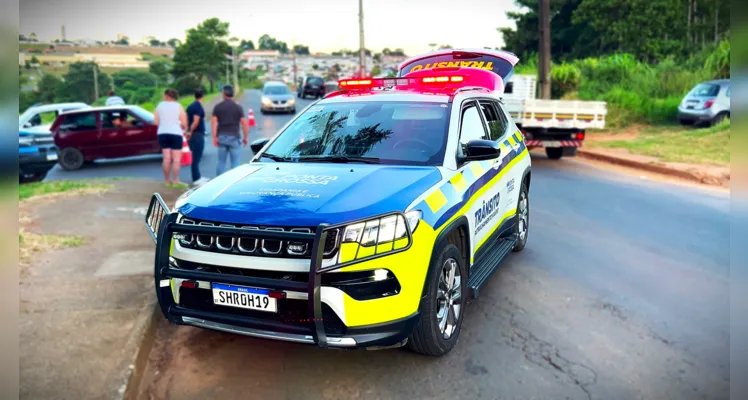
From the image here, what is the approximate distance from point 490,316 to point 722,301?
2.03m

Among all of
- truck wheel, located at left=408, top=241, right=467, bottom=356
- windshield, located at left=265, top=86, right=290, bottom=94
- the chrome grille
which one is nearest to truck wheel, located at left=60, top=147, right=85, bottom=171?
the chrome grille

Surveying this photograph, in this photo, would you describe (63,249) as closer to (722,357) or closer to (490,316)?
(490,316)

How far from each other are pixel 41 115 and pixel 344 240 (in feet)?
48.7

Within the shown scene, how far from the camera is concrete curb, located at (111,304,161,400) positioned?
365 cm

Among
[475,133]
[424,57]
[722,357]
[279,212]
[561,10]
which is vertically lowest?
[722,357]

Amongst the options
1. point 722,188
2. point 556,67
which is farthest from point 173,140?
point 556,67

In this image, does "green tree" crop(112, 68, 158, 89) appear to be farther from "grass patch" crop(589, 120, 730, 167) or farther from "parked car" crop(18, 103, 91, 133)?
"grass patch" crop(589, 120, 730, 167)

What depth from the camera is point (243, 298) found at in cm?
367

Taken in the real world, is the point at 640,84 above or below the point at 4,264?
above

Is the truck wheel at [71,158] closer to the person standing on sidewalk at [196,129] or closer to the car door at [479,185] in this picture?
the person standing on sidewalk at [196,129]

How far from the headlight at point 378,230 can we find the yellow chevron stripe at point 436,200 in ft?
1.03

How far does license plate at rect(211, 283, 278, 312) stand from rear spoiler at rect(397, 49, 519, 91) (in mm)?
5733

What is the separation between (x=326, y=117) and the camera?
17.8ft

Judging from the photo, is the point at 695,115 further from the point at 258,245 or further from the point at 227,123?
the point at 258,245
